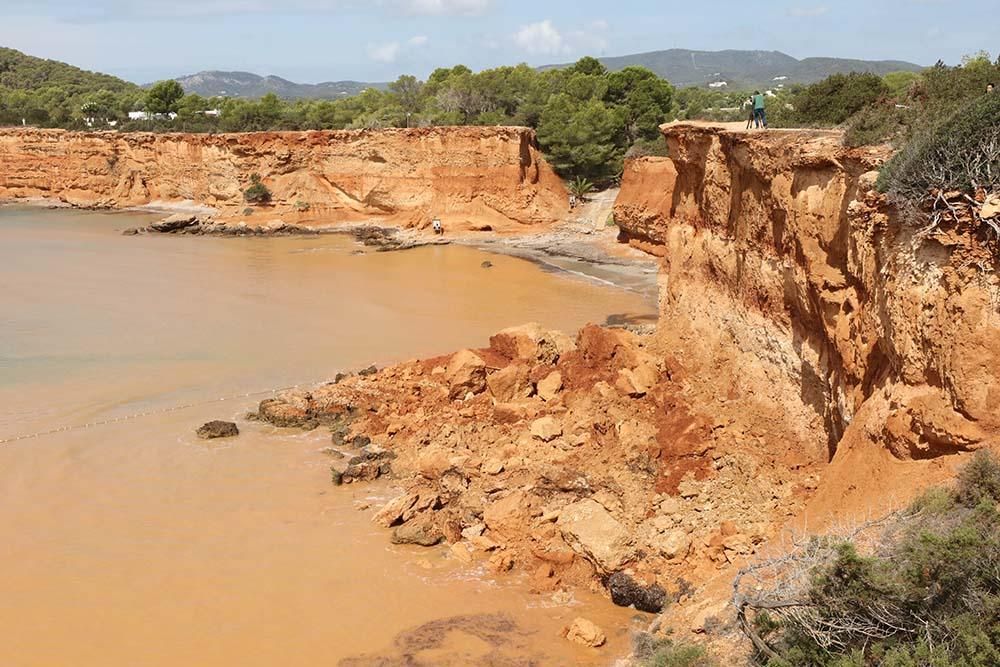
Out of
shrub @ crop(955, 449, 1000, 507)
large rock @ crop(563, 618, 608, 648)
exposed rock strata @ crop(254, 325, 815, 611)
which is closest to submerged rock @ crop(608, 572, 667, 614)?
exposed rock strata @ crop(254, 325, 815, 611)

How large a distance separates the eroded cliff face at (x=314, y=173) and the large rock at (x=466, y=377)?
75.2 feet

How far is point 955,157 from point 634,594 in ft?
16.7

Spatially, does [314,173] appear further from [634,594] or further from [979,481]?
[979,481]

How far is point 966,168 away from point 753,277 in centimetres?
421

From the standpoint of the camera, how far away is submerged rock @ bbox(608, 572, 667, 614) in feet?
28.8

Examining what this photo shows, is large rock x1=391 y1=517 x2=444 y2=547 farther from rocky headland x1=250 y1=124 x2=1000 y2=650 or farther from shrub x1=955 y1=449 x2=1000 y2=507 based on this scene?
shrub x1=955 y1=449 x2=1000 y2=507

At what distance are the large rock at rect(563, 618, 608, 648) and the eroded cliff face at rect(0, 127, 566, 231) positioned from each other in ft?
95.8

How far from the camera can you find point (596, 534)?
31.2 ft

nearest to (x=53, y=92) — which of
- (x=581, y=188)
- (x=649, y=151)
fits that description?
(x=581, y=188)

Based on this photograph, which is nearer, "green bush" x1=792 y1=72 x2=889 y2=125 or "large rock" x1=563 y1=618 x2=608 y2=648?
"large rock" x1=563 y1=618 x2=608 y2=648

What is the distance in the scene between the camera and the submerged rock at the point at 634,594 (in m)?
8.77

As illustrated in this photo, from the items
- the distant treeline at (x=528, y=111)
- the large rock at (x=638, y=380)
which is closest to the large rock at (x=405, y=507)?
the large rock at (x=638, y=380)

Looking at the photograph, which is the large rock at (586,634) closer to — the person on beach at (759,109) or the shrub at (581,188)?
the person on beach at (759,109)

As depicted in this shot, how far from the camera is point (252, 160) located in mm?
43281
